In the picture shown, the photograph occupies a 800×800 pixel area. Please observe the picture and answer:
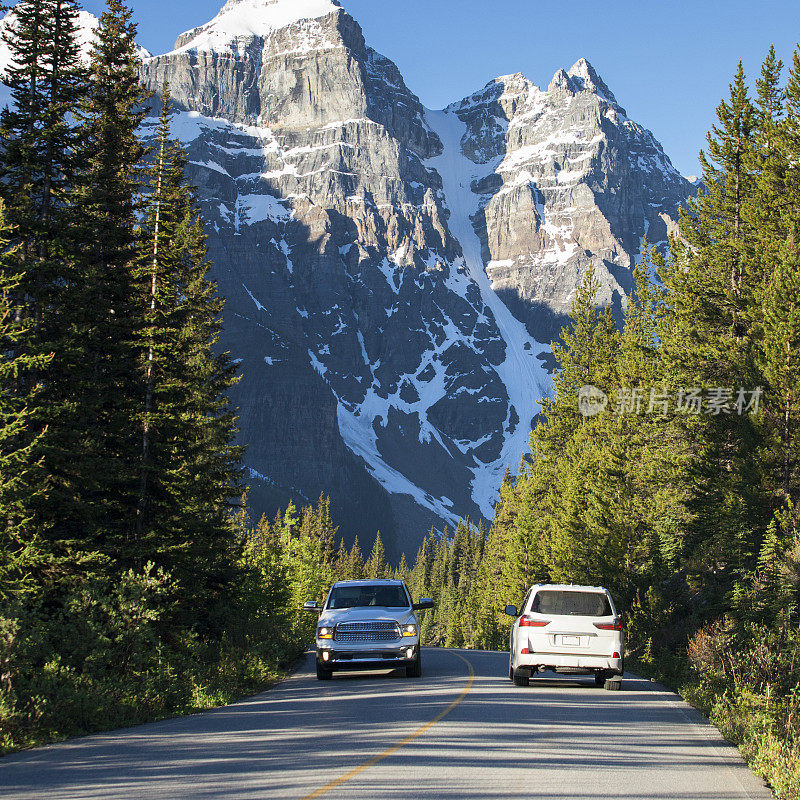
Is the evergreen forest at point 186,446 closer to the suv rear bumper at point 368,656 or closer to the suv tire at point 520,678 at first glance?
the suv rear bumper at point 368,656

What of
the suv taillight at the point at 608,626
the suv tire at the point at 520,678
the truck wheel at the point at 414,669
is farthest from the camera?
the truck wheel at the point at 414,669

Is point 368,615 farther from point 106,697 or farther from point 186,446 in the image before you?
point 186,446

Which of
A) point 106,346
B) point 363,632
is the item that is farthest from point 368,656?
point 106,346

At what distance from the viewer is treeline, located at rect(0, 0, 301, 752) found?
55.3 feet

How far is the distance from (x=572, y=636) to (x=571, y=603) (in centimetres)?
72

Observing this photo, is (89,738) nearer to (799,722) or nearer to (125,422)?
(799,722)

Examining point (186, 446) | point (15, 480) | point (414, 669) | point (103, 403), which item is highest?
point (103, 403)

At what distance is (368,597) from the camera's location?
786 inches

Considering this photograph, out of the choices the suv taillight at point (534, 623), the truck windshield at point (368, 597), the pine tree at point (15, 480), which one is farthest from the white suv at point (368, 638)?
the pine tree at point (15, 480)

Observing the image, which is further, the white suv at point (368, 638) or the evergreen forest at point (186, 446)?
the white suv at point (368, 638)

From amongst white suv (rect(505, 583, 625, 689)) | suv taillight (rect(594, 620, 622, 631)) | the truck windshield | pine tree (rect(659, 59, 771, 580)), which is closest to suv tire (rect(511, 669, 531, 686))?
white suv (rect(505, 583, 625, 689))

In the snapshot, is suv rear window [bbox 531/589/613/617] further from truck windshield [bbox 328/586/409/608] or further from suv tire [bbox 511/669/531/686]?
truck windshield [bbox 328/586/409/608]

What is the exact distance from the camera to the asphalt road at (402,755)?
7.78 meters

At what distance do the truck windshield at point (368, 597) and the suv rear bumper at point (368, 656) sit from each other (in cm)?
117
